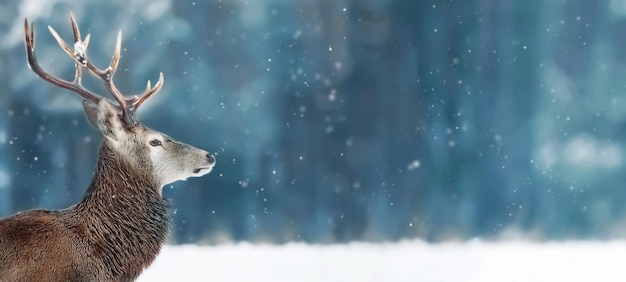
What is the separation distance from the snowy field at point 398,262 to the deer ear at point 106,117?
1.51 meters

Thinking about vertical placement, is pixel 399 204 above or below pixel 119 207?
above

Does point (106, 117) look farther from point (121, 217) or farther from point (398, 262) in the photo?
point (398, 262)

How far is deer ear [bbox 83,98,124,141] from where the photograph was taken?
2.15m

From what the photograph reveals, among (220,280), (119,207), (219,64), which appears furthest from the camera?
(219,64)

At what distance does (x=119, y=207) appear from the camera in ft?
7.16

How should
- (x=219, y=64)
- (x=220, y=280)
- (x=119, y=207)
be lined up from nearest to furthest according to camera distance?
(x=119, y=207) < (x=220, y=280) < (x=219, y=64)

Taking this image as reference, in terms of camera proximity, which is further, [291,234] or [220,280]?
[291,234]

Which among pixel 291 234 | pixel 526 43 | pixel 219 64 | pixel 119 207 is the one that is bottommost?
pixel 119 207

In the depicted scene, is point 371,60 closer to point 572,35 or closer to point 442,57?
point 442,57

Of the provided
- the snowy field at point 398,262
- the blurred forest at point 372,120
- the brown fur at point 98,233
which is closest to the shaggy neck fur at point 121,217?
the brown fur at point 98,233

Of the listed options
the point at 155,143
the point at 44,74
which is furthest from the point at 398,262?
the point at 44,74

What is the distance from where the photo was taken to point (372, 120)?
3.99 metres

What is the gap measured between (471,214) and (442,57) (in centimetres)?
80

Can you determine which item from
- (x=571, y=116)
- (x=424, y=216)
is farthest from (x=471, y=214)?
(x=571, y=116)
